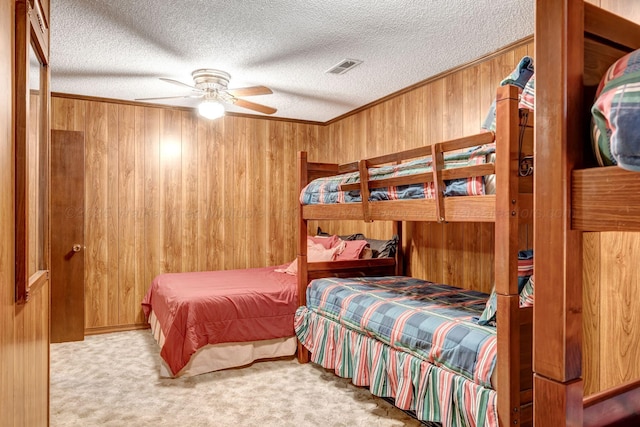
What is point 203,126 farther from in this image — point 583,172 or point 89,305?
point 583,172

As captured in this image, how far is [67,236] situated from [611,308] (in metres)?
4.30

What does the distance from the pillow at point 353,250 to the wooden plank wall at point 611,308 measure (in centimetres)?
186

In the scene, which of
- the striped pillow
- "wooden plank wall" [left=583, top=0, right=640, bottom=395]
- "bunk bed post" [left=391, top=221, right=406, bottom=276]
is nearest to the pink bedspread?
"bunk bed post" [left=391, top=221, right=406, bottom=276]

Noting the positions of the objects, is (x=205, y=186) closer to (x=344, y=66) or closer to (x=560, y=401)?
(x=344, y=66)

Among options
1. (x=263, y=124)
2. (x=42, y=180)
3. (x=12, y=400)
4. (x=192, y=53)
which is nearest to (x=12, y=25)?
(x=42, y=180)

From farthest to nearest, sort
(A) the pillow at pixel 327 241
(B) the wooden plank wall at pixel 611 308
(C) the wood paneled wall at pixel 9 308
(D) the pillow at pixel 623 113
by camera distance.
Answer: (A) the pillow at pixel 327 241 → (B) the wooden plank wall at pixel 611 308 → (C) the wood paneled wall at pixel 9 308 → (D) the pillow at pixel 623 113

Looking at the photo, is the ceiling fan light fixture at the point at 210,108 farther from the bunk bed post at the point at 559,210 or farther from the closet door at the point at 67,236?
the bunk bed post at the point at 559,210

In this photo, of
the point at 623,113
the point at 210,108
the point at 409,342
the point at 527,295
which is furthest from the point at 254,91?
the point at 623,113

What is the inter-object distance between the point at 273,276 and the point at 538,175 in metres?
3.37

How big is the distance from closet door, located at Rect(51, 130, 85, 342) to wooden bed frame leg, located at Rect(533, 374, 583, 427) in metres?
4.10

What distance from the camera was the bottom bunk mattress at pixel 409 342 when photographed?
186 centimetres

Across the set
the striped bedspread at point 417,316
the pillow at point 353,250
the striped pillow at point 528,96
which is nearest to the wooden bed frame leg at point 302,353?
the striped bedspread at point 417,316

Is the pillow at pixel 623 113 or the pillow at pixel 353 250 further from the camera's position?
the pillow at pixel 353 250

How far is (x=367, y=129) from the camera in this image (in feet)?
14.9
